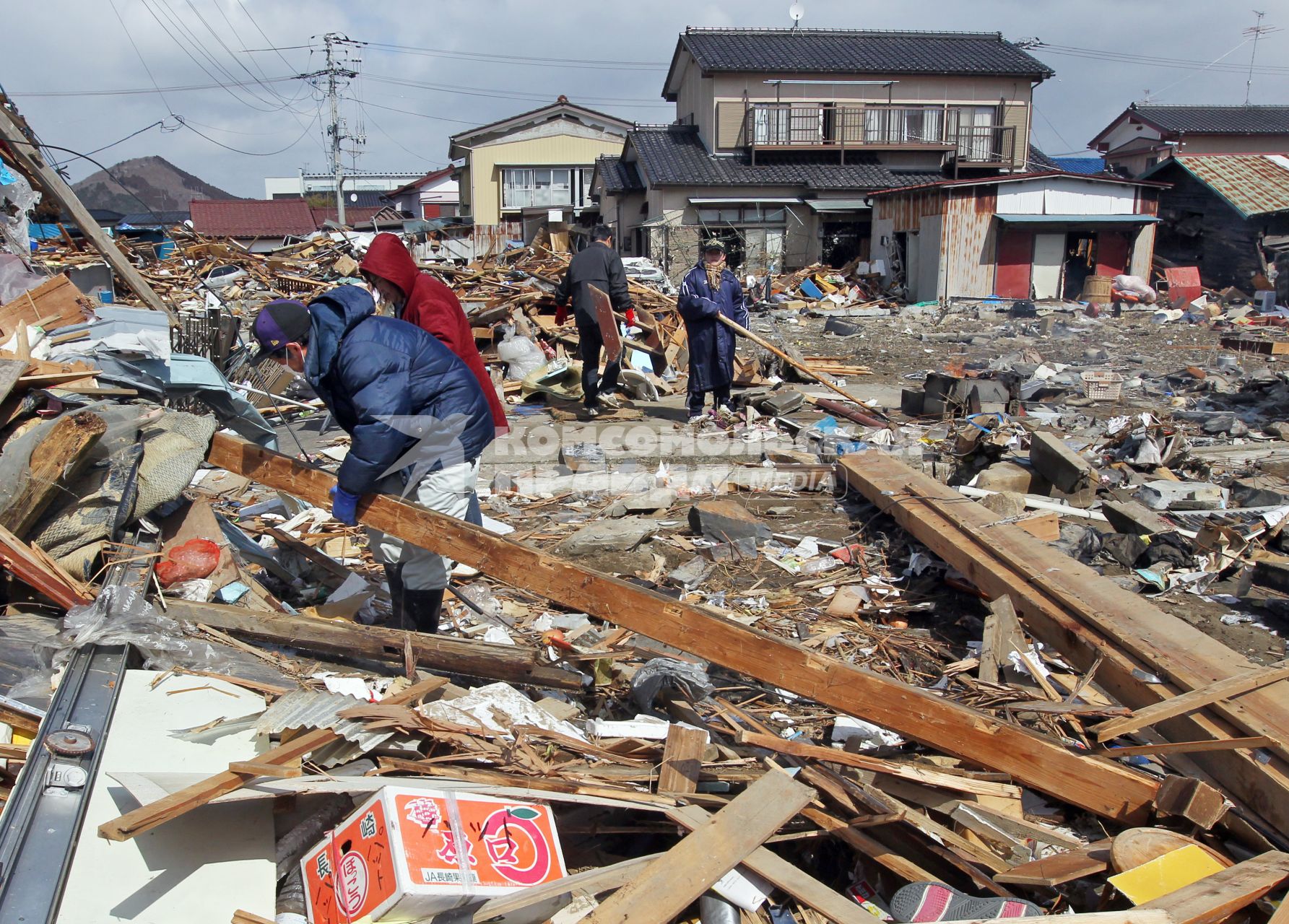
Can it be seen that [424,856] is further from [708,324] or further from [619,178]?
[619,178]

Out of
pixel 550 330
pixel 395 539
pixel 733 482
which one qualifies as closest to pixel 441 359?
pixel 395 539

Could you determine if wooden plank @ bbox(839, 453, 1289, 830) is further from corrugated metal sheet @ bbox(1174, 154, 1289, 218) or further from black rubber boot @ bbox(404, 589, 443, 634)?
corrugated metal sheet @ bbox(1174, 154, 1289, 218)

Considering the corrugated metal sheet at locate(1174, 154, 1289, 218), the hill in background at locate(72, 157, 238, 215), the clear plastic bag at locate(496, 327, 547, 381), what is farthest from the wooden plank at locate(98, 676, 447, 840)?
the hill in background at locate(72, 157, 238, 215)

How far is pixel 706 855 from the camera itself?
2.34 meters

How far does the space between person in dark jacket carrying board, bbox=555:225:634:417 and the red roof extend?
28736 mm

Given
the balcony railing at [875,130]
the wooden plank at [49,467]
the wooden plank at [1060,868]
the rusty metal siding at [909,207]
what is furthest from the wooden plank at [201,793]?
the balcony railing at [875,130]

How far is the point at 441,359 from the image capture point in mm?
3668

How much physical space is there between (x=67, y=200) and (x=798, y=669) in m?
8.95

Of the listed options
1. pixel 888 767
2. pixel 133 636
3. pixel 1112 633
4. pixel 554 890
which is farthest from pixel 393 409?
pixel 1112 633

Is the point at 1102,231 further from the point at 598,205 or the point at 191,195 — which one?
the point at 191,195

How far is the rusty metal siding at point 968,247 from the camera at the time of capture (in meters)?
23.3

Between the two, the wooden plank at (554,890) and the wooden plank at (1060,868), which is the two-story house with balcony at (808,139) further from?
the wooden plank at (554,890)

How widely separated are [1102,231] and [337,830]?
26.7m

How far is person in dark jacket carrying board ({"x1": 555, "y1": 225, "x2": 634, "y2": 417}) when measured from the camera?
900 cm
